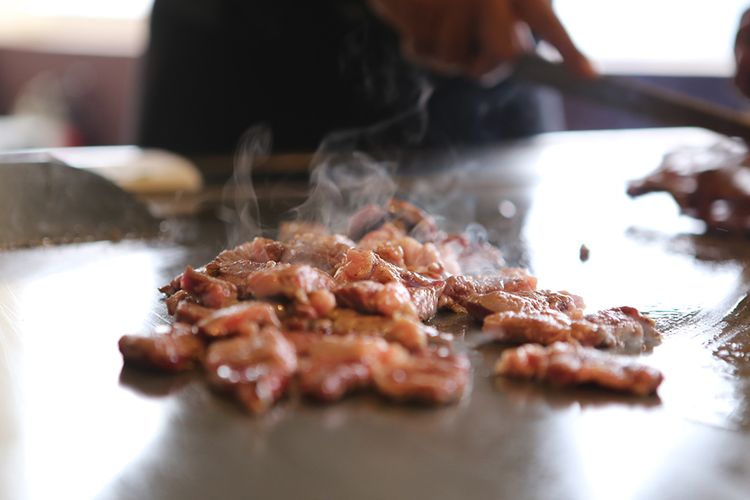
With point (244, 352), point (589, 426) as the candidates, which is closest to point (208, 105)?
point (244, 352)

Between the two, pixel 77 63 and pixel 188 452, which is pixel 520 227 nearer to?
pixel 188 452

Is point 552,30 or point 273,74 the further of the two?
point 273,74

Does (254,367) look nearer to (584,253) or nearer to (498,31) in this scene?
(584,253)

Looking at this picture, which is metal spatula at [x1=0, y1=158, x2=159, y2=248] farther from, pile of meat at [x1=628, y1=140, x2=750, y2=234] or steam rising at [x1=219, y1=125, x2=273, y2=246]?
pile of meat at [x1=628, y1=140, x2=750, y2=234]

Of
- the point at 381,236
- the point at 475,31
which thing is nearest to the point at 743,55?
the point at 475,31

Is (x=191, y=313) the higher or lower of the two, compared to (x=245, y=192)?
higher

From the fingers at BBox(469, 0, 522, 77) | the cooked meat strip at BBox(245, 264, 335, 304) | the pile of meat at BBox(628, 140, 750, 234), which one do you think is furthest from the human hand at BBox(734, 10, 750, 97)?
the cooked meat strip at BBox(245, 264, 335, 304)

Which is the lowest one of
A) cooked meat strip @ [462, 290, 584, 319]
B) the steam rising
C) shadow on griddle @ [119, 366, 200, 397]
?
the steam rising
